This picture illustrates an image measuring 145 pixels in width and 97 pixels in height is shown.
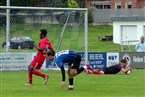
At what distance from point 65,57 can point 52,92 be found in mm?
1287

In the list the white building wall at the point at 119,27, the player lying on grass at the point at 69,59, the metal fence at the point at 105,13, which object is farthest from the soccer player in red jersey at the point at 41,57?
the metal fence at the point at 105,13

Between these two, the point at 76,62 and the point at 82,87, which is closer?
the point at 76,62

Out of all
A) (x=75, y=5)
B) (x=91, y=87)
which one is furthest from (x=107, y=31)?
(x=91, y=87)

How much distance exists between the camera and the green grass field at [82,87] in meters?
18.3

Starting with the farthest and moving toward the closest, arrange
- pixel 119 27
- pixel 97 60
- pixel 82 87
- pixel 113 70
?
pixel 119 27
pixel 97 60
pixel 113 70
pixel 82 87

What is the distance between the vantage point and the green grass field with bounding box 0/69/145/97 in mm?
18281

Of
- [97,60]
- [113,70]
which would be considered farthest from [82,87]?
[97,60]

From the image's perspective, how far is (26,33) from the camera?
3003 centimetres

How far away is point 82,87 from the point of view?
67.8ft

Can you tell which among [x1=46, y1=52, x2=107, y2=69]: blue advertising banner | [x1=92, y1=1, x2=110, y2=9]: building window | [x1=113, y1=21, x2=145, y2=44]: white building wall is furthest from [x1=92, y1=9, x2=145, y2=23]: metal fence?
[x1=46, y1=52, x2=107, y2=69]: blue advertising banner

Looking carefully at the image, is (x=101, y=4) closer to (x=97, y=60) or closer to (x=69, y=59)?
(x=97, y=60)

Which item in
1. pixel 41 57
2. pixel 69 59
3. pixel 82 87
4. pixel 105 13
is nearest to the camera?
pixel 69 59

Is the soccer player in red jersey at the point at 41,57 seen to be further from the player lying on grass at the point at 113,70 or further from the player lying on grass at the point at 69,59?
the player lying on grass at the point at 113,70

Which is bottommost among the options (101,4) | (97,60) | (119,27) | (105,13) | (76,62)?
(97,60)
